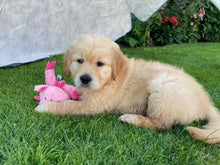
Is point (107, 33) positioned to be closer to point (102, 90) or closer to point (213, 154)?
point (102, 90)

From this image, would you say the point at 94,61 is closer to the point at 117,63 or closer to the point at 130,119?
the point at 117,63

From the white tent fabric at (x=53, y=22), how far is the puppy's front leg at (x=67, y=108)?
2379 millimetres

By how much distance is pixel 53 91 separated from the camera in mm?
3064

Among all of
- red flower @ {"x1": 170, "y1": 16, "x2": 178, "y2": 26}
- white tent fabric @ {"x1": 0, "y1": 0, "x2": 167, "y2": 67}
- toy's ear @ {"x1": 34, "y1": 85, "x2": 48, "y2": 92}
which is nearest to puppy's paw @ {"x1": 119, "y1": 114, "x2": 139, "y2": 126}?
toy's ear @ {"x1": 34, "y1": 85, "x2": 48, "y2": 92}

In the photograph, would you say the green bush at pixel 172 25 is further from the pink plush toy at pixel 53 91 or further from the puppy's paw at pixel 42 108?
the puppy's paw at pixel 42 108

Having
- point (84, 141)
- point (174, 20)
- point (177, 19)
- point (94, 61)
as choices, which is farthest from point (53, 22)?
point (177, 19)

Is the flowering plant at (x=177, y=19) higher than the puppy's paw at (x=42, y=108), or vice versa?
the flowering plant at (x=177, y=19)

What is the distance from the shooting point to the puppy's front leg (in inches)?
108

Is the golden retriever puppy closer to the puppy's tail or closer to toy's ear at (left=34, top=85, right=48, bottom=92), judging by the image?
the puppy's tail

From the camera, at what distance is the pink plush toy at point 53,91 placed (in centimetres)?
300


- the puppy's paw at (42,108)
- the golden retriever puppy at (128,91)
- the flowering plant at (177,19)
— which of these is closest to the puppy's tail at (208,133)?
the golden retriever puppy at (128,91)

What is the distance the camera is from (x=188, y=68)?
5488mm

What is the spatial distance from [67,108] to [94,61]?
24.6 inches

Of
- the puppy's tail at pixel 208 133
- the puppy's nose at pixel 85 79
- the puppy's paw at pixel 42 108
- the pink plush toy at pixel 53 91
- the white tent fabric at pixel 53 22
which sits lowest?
the puppy's tail at pixel 208 133
